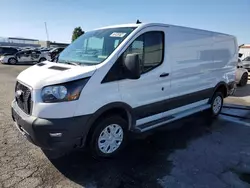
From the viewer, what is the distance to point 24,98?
3.39 m

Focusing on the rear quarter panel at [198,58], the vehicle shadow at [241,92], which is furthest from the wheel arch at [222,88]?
the vehicle shadow at [241,92]

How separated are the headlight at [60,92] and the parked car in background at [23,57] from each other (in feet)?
70.1

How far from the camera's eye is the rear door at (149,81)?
149 inches

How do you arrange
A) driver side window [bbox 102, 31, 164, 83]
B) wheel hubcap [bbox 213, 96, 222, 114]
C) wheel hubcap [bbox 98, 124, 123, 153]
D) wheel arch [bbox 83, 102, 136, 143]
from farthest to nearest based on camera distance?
wheel hubcap [bbox 213, 96, 222, 114] → wheel hubcap [bbox 98, 124, 123, 153] → driver side window [bbox 102, 31, 164, 83] → wheel arch [bbox 83, 102, 136, 143]

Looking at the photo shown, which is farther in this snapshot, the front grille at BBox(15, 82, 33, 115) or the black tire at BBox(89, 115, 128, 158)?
the black tire at BBox(89, 115, 128, 158)

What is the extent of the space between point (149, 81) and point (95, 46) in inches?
44.1

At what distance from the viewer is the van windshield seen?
3.67 meters

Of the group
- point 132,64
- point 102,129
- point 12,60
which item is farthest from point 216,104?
point 12,60

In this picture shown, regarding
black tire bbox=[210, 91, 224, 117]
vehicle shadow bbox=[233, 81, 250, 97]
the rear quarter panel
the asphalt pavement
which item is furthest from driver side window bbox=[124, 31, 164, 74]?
vehicle shadow bbox=[233, 81, 250, 97]

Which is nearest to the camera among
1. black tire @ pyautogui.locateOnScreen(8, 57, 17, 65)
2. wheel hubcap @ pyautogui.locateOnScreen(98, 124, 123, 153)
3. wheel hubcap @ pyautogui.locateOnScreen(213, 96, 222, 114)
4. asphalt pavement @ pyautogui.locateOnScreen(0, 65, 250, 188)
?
asphalt pavement @ pyautogui.locateOnScreen(0, 65, 250, 188)

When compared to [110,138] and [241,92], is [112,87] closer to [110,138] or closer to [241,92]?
[110,138]

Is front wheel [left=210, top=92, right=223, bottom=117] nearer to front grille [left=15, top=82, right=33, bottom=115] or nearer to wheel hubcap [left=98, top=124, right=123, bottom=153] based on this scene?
wheel hubcap [left=98, top=124, right=123, bottom=153]

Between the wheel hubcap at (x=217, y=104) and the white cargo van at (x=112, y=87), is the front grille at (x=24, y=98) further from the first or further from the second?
the wheel hubcap at (x=217, y=104)

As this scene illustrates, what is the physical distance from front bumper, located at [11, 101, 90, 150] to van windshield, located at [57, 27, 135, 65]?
0.97 metres
